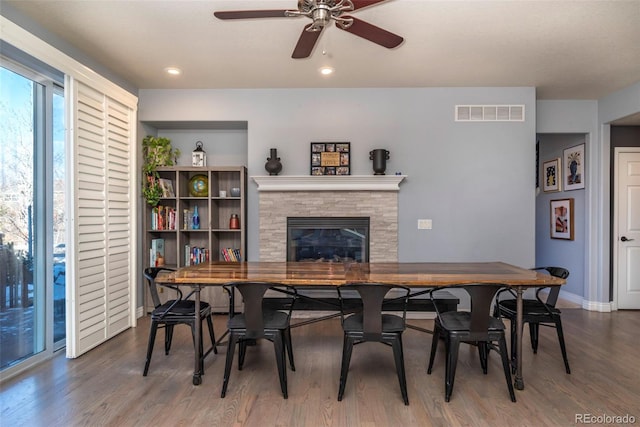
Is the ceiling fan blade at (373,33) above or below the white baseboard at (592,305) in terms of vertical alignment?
above

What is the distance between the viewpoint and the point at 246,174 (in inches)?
165

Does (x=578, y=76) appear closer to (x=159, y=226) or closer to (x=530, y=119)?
(x=530, y=119)

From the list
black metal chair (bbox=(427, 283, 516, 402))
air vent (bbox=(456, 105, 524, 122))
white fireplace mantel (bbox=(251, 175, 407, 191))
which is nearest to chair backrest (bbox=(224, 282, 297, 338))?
black metal chair (bbox=(427, 283, 516, 402))

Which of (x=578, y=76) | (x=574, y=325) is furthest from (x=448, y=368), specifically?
(x=578, y=76)

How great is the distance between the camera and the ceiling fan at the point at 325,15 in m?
1.84

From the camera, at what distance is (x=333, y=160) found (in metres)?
4.09

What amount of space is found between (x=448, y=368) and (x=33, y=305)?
126 inches

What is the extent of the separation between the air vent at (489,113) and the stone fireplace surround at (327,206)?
115 centimetres

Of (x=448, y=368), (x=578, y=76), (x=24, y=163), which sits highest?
(x=578, y=76)

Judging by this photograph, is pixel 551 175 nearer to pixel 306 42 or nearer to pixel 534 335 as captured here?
pixel 534 335

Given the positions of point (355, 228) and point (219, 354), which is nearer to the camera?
point (219, 354)

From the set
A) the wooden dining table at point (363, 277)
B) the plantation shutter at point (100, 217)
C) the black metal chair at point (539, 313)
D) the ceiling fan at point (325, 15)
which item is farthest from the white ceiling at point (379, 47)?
the black metal chair at point (539, 313)

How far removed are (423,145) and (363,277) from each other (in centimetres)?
235

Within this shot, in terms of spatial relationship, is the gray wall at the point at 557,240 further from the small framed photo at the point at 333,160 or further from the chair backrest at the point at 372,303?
the chair backrest at the point at 372,303
